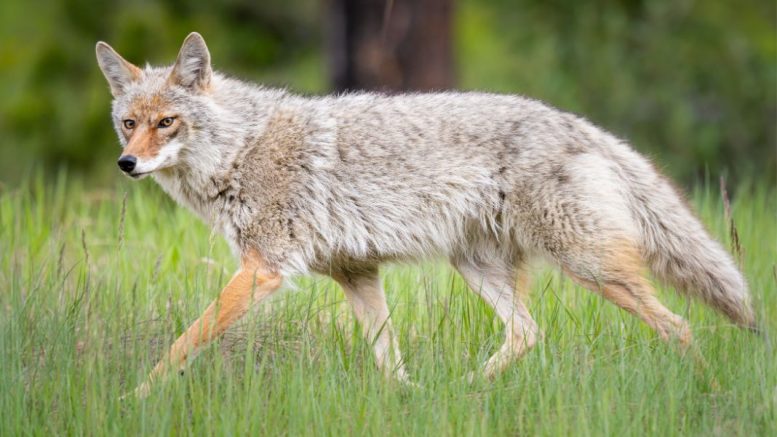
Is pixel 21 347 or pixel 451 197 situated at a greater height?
pixel 451 197

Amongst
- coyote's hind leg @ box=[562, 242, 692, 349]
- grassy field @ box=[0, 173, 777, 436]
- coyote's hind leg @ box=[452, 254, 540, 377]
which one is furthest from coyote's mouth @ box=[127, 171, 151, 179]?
Result: coyote's hind leg @ box=[562, 242, 692, 349]

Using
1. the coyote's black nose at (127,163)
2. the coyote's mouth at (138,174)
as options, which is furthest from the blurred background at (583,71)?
the coyote's black nose at (127,163)

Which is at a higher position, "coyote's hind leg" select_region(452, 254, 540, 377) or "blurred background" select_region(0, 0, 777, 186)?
"coyote's hind leg" select_region(452, 254, 540, 377)

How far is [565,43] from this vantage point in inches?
618

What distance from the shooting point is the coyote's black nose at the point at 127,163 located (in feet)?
20.0

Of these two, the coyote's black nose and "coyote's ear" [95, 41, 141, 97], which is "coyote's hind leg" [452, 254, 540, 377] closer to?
the coyote's black nose

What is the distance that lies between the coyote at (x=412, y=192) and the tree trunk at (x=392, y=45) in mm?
5810

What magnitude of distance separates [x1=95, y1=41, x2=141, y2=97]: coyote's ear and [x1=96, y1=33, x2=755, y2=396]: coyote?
1 centimetres

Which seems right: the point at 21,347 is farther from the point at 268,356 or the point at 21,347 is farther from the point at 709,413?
the point at 709,413

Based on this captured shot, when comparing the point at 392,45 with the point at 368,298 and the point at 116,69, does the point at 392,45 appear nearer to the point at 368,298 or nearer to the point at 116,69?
the point at 116,69

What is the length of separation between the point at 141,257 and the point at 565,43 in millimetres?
9330

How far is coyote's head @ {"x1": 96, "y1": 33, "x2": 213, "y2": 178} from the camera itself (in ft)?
20.8

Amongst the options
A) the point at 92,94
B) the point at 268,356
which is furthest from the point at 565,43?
the point at 268,356

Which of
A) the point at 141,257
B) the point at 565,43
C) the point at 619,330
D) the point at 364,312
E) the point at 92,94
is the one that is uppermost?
the point at 619,330
